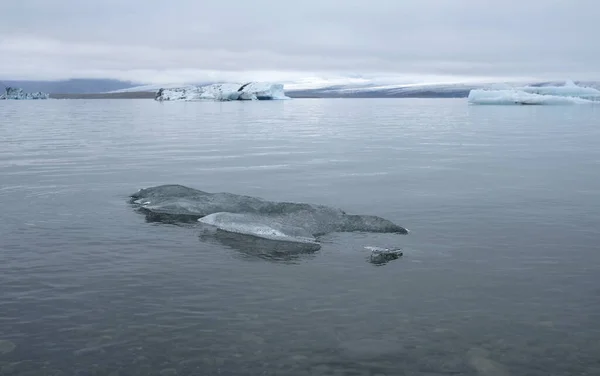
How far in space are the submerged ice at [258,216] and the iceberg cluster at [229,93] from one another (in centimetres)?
14891

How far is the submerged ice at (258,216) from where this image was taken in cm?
1356

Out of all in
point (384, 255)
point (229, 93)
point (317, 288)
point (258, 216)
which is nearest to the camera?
point (317, 288)

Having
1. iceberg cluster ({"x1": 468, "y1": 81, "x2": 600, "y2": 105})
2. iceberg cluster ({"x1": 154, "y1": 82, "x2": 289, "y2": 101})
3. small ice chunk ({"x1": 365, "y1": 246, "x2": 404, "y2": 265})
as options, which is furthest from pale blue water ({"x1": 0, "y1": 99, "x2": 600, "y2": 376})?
iceberg cluster ({"x1": 154, "y1": 82, "x2": 289, "y2": 101})

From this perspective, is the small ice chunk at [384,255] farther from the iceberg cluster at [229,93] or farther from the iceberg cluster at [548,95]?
the iceberg cluster at [229,93]

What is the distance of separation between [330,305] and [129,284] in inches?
142

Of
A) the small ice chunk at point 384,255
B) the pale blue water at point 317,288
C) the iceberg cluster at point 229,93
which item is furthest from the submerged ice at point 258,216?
the iceberg cluster at point 229,93

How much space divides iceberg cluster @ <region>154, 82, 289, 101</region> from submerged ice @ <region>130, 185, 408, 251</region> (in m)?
149

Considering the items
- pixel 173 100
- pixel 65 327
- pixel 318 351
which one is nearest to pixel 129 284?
pixel 65 327

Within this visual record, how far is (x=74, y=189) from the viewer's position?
19.8 m

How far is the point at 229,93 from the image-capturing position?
550ft

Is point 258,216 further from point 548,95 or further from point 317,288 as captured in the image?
point 548,95

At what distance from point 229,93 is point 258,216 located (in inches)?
6174

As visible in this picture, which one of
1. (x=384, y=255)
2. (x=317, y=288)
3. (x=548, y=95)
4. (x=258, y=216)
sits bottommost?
(x=317, y=288)

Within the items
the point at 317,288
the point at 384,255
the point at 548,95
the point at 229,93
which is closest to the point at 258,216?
the point at 384,255
